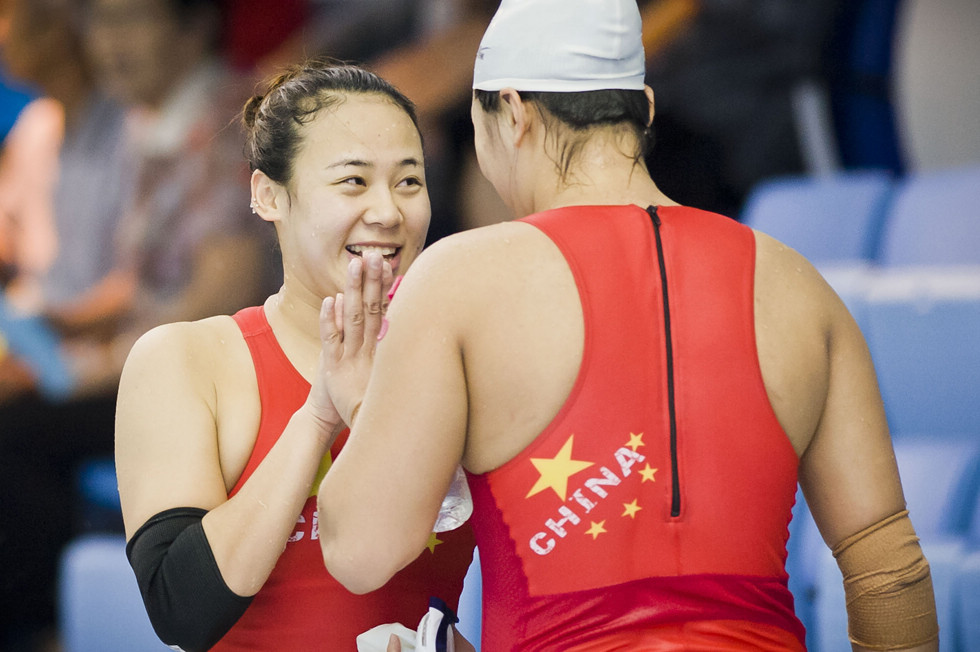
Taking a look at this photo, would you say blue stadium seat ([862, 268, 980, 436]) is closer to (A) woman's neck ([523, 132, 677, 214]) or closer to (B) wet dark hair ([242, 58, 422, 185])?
(B) wet dark hair ([242, 58, 422, 185])

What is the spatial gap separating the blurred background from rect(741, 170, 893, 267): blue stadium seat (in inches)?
0.4

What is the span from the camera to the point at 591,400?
1.12m

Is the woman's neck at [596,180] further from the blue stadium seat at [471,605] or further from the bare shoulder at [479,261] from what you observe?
the blue stadium seat at [471,605]

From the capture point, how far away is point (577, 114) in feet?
4.07

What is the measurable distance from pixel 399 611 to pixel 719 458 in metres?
0.55

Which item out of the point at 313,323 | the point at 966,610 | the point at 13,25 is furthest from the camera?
the point at 13,25

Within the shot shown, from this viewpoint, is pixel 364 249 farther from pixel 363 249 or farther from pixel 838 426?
pixel 838 426

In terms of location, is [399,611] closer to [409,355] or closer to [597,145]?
[409,355]

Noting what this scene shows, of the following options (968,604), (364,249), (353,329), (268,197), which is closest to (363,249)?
(364,249)

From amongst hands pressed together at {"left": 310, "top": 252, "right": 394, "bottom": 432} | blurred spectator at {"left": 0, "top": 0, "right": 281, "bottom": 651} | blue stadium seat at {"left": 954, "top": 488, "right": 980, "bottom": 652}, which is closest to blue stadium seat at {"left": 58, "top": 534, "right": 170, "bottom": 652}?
blurred spectator at {"left": 0, "top": 0, "right": 281, "bottom": 651}

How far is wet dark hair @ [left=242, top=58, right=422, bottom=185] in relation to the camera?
1.58 meters

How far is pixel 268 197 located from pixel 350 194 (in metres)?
0.16

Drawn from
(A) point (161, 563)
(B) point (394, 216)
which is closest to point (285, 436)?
(A) point (161, 563)

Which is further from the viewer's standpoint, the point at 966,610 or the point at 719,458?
the point at 966,610
